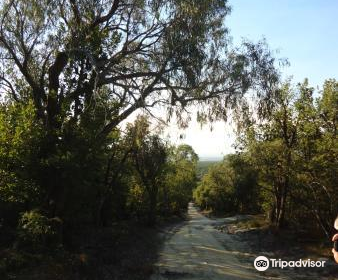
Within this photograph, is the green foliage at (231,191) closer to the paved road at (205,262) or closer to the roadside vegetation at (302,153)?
the roadside vegetation at (302,153)

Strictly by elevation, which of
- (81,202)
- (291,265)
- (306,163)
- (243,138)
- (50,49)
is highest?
(50,49)

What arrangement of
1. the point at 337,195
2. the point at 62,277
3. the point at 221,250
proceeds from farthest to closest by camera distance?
the point at 221,250, the point at 337,195, the point at 62,277

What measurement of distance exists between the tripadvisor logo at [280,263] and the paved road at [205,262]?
37 centimetres

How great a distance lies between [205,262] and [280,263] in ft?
10.7

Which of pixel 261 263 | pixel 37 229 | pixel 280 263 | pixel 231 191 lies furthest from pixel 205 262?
pixel 231 191

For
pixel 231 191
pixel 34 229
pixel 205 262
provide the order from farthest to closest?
1. pixel 231 191
2. pixel 205 262
3. pixel 34 229

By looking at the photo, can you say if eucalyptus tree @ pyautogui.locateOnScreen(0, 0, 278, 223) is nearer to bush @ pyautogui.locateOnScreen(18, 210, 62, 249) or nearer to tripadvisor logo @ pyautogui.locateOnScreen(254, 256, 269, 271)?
bush @ pyautogui.locateOnScreen(18, 210, 62, 249)

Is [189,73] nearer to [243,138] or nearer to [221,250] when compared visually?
[221,250]

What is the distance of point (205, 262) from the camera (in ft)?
57.9

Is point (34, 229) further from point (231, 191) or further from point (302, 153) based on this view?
point (231, 191)

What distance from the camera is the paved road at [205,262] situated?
15.0 meters

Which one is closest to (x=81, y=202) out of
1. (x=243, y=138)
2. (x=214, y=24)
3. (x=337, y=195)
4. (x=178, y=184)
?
(x=214, y=24)

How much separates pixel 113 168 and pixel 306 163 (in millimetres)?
12739

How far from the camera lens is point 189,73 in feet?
45.2
